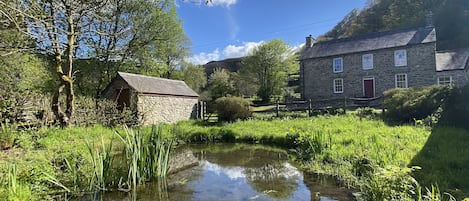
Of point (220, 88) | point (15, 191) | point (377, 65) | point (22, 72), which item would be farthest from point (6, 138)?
point (220, 88)

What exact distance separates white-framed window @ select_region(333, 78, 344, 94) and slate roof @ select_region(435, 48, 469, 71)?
6593 millimetres

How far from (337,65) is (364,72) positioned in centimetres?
224

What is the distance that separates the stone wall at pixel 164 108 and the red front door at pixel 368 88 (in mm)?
13303

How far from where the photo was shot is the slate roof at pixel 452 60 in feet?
68.3

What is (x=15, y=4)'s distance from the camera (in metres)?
4.79

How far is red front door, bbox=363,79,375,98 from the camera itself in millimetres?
23109

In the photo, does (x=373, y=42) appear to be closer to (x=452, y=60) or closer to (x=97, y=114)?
(x=452, y=60)

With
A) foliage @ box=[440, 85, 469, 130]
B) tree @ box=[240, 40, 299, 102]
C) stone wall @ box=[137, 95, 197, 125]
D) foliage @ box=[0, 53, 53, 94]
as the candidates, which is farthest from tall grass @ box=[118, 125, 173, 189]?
tree @ box=[240, 40, 299, 102]

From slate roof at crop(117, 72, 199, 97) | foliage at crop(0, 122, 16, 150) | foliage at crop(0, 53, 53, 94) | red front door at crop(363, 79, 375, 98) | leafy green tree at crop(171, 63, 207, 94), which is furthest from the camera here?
leafy green tree at crop(171, 63, 207, 94)

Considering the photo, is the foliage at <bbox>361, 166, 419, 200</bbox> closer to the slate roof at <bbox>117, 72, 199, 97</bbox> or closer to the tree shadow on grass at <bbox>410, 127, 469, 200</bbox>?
the tree shadow on grass at <bbox>410, 127, 469, 200</bbox>

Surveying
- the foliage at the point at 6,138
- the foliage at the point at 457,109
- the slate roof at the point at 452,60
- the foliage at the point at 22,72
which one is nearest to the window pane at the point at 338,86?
the slate roof at the point at 452,60

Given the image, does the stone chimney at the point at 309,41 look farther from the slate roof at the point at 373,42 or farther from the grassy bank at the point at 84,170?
the grassy bank at the point at 84,170

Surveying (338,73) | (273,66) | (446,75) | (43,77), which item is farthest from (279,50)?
(43,77)

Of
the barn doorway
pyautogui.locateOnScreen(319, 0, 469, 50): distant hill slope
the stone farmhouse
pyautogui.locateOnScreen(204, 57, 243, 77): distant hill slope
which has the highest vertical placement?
pyautogui.locateOnScreen(319, 0, 469, 50): distant hill slope
